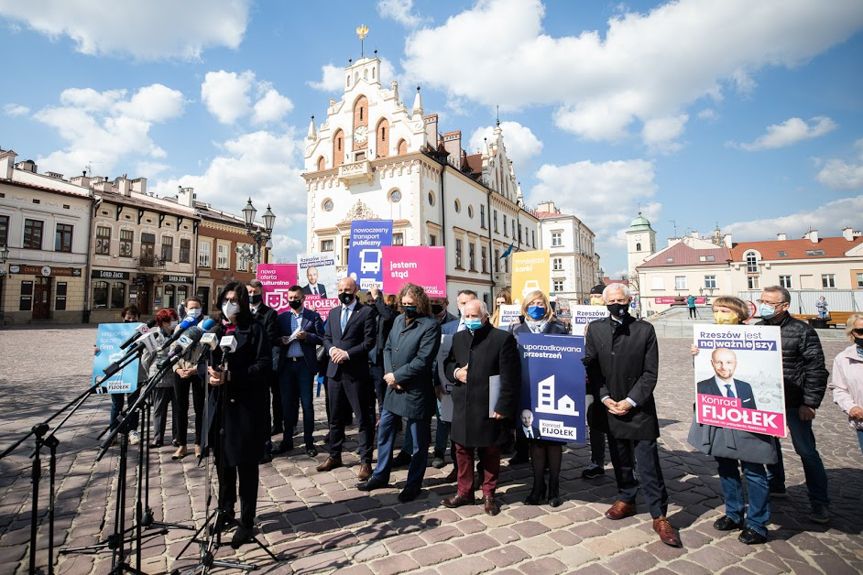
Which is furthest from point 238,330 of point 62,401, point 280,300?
point 62,401

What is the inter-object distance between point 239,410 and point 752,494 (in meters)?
4.22

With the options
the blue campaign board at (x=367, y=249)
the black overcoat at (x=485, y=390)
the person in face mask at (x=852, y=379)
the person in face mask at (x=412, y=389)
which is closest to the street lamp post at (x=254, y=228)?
the blue campaign board at (x=367, y=249)

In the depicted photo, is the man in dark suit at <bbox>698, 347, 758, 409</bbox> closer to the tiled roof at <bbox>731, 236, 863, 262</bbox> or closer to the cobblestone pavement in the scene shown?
the cobblestone pavement

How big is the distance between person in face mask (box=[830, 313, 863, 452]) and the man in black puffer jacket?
0.60 feet

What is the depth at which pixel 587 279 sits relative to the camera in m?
64.8

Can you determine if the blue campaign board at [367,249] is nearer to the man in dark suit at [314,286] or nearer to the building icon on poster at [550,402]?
the man in dark suit at [314,286]

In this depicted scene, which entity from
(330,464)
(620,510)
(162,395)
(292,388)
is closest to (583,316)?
(620,510)

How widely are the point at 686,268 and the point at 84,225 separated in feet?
204

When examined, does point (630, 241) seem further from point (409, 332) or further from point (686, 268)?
point (409, 332)

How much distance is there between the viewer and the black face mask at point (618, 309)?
12.9 feet

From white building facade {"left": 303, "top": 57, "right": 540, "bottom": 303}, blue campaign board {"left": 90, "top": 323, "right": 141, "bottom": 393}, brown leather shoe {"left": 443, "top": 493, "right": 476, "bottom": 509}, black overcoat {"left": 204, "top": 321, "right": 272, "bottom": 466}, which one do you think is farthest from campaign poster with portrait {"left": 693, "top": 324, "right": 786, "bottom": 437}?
white building facade {"left": 303, "top": 57, "right": 540, "bottom": 303}

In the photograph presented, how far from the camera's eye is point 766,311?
4.02m

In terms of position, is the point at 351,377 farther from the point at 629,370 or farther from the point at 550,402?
the point at 629,370

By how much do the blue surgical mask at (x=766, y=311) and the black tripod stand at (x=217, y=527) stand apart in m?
4.79
